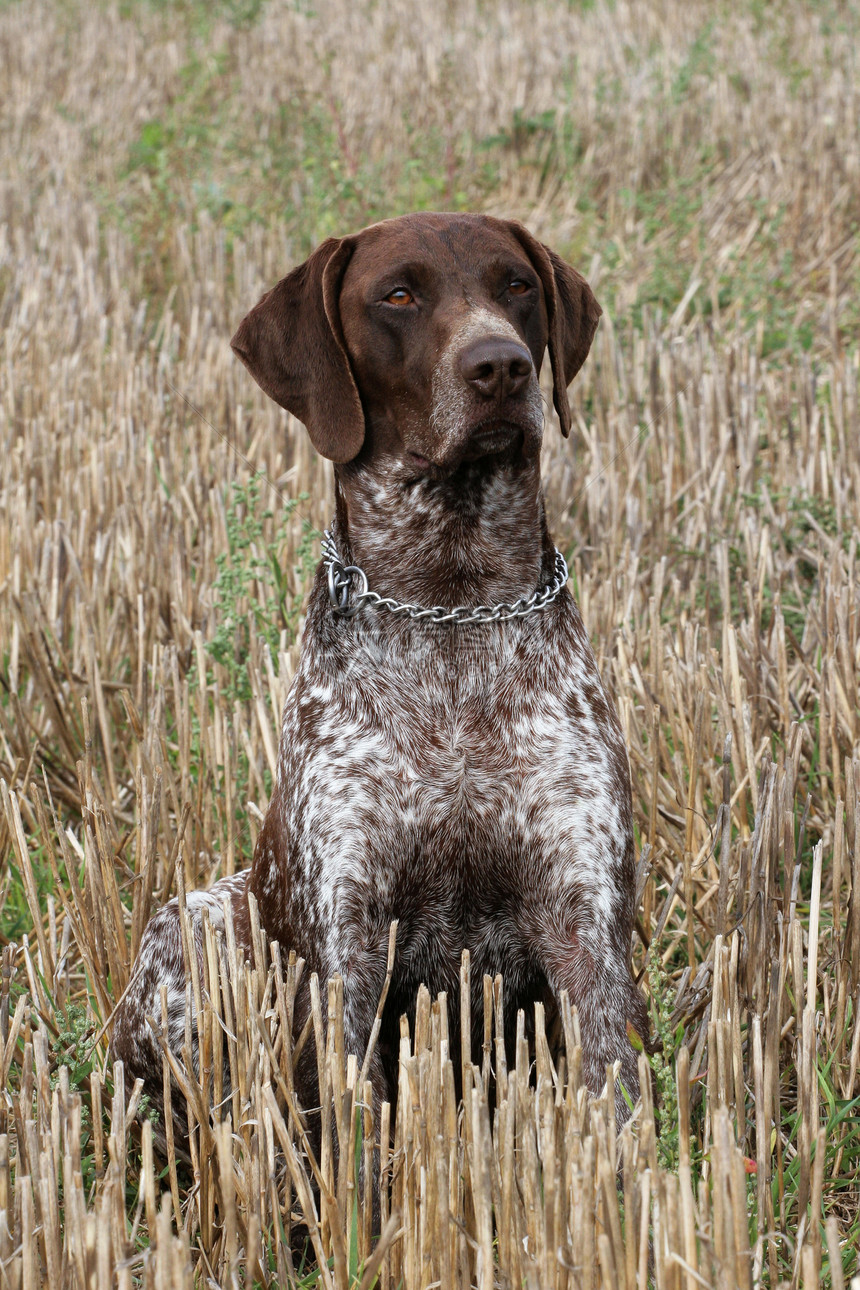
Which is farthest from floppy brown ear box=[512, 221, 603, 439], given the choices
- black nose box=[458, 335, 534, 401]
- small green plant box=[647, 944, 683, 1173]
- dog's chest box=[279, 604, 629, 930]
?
small green plant box=[647, 944, 683, 1173]

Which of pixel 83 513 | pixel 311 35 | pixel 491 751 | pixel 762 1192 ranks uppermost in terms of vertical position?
pixel 311 35

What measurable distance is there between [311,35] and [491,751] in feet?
40.9

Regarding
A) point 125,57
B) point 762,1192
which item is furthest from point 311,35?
point 762,1192

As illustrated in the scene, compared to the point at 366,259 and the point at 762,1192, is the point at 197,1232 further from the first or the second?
the point at 366,259

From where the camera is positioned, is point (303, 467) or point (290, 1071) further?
point (303, 467)

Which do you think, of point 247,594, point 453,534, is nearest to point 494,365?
point 453,534

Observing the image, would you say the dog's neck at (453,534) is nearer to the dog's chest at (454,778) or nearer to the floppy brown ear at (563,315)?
the dog's chest at (454,778)

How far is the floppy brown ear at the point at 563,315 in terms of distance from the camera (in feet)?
11.6

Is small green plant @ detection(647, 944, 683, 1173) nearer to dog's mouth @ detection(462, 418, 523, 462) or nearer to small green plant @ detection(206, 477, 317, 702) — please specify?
dog's mouth @ detection(462, 418, 523, 462)

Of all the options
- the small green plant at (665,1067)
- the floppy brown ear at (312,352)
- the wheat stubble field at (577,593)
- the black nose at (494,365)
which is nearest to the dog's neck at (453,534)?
the floppy brown ear at (312,352)

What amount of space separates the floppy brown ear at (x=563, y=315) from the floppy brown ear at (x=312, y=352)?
0.47m

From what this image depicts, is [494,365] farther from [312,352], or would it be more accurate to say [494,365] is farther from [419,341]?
[312,352]

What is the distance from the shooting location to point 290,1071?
2.72 m

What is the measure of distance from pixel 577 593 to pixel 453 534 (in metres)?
1.66
